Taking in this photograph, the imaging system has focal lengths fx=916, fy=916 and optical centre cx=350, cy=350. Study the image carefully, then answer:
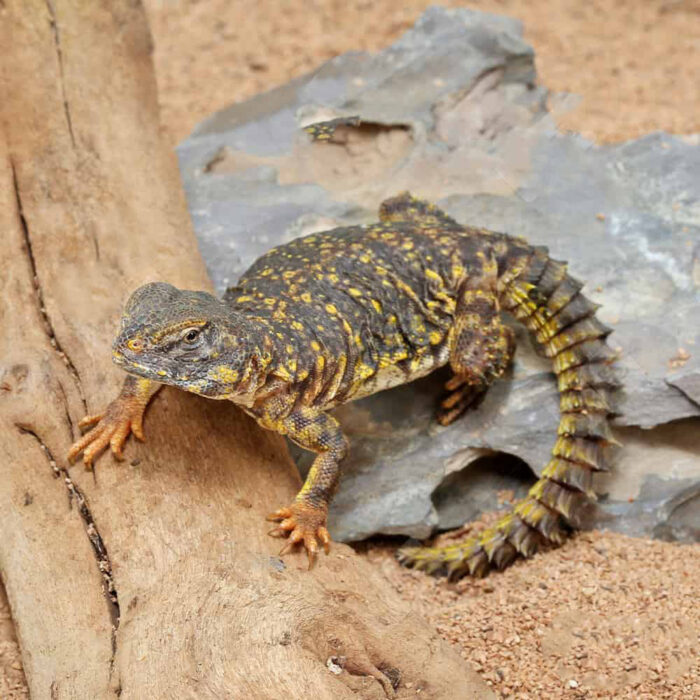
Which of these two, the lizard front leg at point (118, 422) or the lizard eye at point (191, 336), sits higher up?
the lizard eye at point (191, 336)

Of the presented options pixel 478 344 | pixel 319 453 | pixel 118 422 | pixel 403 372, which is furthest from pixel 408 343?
pixel 118 422

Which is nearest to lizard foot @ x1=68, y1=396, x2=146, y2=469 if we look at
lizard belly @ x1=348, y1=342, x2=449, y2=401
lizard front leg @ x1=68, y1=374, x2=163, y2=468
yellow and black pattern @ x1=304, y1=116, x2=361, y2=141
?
lizard front leg @ x1=68, y1=374, x2=163, y2=468

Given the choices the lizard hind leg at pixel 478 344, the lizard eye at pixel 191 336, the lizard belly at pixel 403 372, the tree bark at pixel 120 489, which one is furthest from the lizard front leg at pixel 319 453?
the lizard hind leg at pixel 478 344

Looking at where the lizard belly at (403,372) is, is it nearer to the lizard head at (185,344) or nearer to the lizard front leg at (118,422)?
the lizard head at (185,344)

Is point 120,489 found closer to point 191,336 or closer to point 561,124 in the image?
point 191,336

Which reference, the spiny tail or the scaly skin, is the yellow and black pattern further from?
the spiny tail
